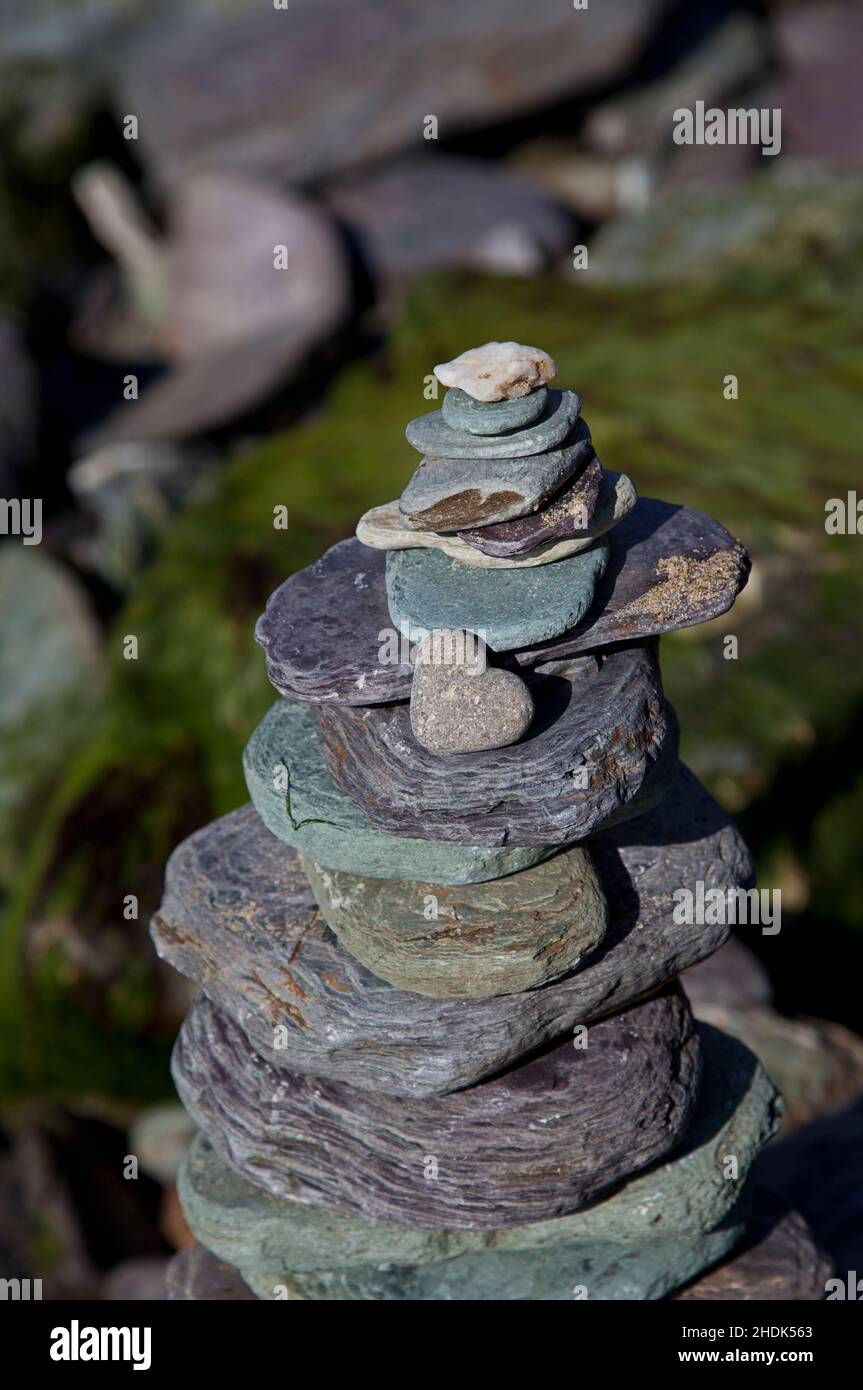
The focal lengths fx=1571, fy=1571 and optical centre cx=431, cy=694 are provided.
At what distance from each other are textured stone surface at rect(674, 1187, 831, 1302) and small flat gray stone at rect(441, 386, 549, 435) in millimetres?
3895

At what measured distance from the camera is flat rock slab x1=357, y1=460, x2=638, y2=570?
5.50m

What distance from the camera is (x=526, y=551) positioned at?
5449mm

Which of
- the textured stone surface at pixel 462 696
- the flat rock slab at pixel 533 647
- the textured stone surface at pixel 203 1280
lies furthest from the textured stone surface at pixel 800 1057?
the textured stone surface at pixel 462 696

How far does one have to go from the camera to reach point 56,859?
11914 millimetres

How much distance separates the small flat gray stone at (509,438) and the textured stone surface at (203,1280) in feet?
12.8

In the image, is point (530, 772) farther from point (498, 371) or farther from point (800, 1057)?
point (800, 1057)

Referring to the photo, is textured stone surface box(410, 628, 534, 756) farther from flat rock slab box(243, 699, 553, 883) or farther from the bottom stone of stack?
the bottom stone of stack

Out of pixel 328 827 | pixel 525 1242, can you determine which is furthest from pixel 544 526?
pixel 525 1242

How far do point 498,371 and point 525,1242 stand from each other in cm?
360

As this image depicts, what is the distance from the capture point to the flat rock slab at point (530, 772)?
5391 millimetres

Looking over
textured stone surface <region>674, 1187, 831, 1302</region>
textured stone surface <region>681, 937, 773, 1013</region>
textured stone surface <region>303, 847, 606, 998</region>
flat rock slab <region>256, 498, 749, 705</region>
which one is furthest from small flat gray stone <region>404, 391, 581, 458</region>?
textured stone surface <region>681, 937, 773, 1013</region>

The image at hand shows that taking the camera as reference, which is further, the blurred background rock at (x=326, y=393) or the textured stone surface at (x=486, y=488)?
the blurred background rock at (x=326, y=393)

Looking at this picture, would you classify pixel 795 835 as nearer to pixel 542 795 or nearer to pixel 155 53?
pixel 542 795

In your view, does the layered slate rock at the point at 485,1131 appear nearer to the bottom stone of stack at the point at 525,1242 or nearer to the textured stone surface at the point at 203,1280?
the bottom stone of stack at the point at 525,1242
